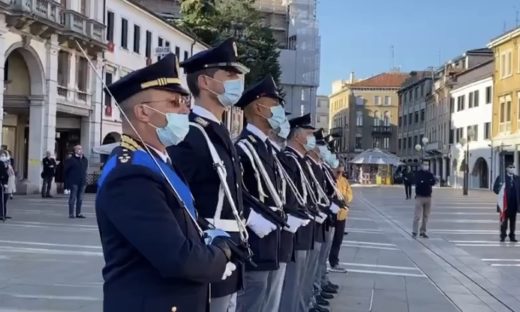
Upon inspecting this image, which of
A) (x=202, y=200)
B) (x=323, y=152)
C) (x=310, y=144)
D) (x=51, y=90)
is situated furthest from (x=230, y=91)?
(x=51, y=90)

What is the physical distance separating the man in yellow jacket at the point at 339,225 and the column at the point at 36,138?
21.1m

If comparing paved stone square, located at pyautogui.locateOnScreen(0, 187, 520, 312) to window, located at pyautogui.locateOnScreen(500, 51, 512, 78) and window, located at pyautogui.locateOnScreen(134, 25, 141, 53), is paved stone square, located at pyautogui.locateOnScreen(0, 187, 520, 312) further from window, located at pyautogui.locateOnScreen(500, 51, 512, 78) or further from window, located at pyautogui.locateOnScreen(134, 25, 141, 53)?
window, located at pyautogui.locateOnScreen(500, 51, 512, 78)

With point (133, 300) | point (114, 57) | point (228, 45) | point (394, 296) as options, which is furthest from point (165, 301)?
point (114, 57)

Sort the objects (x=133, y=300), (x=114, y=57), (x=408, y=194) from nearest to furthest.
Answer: (x=133, y=300), (x=114, y=57), (x=408, y=194)

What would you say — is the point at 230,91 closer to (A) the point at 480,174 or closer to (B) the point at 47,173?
(B) the point at 47,173

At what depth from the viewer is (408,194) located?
148 ft

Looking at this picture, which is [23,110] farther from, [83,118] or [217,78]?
[217,78]

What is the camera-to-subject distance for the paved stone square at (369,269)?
961 centimetres

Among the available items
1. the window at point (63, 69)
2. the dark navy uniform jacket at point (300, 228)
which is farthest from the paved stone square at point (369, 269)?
the window at point (63, 69)

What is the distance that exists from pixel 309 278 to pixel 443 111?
269 ft

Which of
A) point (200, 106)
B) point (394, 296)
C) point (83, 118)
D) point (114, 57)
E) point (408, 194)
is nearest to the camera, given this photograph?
point (200, 106)

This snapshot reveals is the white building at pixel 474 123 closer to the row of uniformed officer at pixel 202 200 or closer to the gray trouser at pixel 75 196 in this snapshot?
the gray trouser at pixel 75 196

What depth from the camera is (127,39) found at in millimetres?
42375

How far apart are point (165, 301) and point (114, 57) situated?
38270 millimetres
